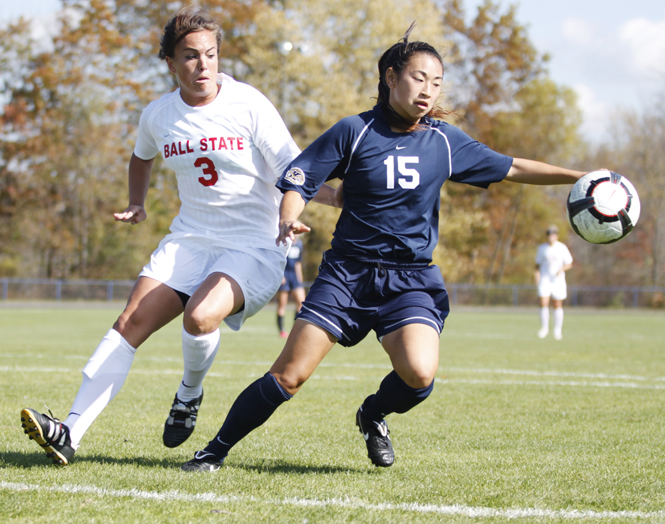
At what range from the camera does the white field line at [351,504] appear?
9.20 ft

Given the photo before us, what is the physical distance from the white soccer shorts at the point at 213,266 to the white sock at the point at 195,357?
20cm

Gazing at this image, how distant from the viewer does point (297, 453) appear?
403 cm

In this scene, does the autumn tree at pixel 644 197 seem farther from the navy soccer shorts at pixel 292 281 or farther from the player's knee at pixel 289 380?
the player's knee at pixel 289 380

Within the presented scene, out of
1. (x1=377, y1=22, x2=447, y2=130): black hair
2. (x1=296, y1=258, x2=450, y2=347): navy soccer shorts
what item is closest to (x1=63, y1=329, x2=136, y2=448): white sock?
(x1=296, y1=258, x2=450, y2=347): navy soccer shorts

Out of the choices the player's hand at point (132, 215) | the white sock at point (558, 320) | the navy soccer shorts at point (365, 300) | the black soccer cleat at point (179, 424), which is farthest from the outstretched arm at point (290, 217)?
the white sock at point (558, 320)

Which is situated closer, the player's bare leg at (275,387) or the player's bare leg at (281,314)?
the player's bare leg at (275,387)

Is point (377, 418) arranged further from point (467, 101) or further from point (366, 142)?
point (467, 101)

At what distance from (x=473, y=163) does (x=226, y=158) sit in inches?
50.1

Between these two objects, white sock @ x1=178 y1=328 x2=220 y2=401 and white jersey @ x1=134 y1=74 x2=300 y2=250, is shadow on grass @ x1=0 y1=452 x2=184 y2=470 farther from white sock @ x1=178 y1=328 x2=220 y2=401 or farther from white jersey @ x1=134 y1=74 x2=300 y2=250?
white jersey @ x1=134 y1=74 x2=300 y2=250

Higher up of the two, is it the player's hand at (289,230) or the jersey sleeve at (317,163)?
the jersey sleeve at (317,163)

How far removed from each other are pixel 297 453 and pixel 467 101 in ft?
115

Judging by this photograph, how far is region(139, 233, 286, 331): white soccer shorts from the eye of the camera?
150 inches

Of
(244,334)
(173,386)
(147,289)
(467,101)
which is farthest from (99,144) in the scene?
(147,289)

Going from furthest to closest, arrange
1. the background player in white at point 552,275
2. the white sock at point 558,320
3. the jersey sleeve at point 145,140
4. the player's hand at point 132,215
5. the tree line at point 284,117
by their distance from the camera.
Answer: the tree line at point 284,117 < the background player in white at point 552,275 < the white sock at point 558,320 < the jersey sleeve at point 145,140 < the player's hand at point 132,215
